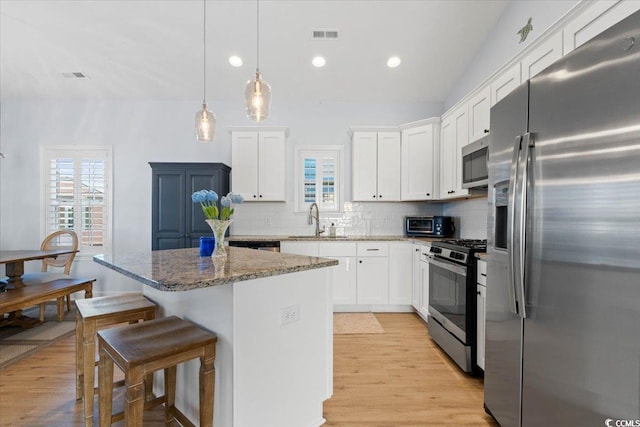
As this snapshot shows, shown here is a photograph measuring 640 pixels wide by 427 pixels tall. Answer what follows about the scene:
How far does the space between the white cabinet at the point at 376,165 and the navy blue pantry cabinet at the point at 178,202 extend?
77.1 inches

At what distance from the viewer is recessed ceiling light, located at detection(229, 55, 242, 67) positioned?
12.5 feet

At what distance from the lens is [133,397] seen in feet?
3.89

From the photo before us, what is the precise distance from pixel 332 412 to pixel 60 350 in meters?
2.69

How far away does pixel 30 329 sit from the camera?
3.25m

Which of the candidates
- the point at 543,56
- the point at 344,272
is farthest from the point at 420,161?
the point at 543,56

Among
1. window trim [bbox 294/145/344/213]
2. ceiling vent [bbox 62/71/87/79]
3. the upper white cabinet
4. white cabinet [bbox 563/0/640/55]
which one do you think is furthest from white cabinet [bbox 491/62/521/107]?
ceiling vent [bbox 62/71/87/79]

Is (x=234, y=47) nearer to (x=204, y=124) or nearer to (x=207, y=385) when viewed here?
(x=204, y=124)

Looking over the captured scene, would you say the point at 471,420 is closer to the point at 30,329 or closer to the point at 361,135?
the point at 361,135

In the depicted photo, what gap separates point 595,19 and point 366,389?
2743mm

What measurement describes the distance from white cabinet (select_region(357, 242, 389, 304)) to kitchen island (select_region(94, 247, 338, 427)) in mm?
2017

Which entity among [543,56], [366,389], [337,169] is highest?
[543,56]

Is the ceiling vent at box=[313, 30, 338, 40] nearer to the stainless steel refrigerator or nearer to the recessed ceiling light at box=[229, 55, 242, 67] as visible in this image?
the recessed ceiling light at box=[229, 55, 242, 67]

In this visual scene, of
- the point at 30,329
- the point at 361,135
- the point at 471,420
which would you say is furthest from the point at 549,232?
the point at 30,329

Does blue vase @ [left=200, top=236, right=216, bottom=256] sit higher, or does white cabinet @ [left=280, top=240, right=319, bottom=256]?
blue vase @ [left=200, top=236, right=216, bottom=256]
